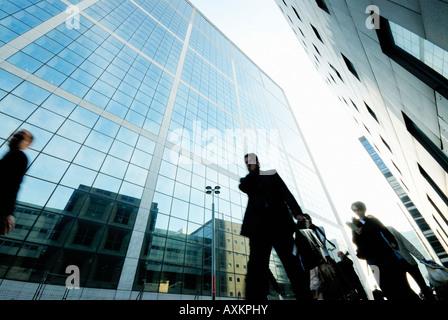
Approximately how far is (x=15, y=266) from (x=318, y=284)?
13.4m

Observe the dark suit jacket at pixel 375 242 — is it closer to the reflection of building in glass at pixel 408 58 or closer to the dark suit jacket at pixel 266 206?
the reflection of building in glass at pixel 408 58

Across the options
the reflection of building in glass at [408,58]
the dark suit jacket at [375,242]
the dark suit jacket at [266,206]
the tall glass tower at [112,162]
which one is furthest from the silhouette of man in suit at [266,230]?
the tall glass tower at [112,162]

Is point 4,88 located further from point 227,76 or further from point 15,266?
point 227,76

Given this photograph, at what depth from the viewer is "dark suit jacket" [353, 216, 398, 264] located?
340cm

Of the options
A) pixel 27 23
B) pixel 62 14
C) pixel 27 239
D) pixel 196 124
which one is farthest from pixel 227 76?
pixel 27 239

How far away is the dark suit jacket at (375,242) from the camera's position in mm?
3400

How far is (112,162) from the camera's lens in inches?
561

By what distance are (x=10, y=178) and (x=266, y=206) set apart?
118 inches

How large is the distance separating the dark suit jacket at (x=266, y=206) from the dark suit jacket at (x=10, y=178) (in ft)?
8.83

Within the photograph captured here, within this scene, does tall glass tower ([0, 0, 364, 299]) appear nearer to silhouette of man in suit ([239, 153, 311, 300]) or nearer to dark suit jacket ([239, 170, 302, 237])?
silhouette of man in suit ([239, 153, 311, 300])

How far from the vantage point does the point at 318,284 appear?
3008mm

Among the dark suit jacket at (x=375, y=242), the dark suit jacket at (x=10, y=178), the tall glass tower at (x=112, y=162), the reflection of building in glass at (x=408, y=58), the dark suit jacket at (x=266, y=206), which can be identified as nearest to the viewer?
the dark suit jacket at (x=10, y=178)

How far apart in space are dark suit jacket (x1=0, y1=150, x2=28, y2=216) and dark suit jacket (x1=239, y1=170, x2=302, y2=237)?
2.69 meters

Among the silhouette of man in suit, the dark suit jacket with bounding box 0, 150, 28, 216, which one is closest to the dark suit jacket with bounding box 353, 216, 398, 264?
the silhouette of man in suit
